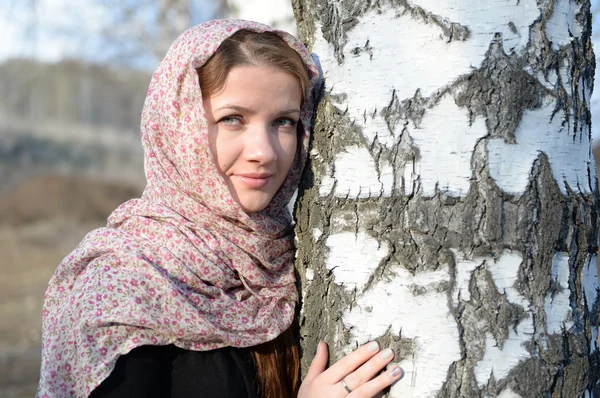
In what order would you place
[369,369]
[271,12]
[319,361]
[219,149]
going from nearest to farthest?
[369,369] < [319,361] < [219,149] < [271,12]

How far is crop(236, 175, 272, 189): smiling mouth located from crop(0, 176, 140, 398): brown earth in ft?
12.2

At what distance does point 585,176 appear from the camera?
1.68 metres

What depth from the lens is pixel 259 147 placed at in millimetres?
1913

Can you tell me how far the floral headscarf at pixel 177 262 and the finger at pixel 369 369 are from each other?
37 centimetres

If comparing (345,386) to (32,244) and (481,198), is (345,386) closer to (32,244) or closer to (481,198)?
(481,198)

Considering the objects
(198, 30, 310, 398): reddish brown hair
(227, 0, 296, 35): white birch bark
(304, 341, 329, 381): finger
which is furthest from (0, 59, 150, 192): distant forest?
(304, 341, 329, 381): finger

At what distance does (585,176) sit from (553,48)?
30 centimetres

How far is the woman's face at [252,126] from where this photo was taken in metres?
1.93

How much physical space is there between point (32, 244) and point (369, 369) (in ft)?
47.6

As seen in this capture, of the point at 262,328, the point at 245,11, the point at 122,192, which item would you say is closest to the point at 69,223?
the point at 122,192

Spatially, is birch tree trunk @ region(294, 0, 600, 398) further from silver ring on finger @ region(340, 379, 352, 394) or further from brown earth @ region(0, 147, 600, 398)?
brown earth @ region(0, 147, 600, 398)

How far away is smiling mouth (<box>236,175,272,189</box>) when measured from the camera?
6.46 ft

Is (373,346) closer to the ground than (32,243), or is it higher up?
higher up

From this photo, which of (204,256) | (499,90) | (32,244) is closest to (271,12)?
(204,256)
